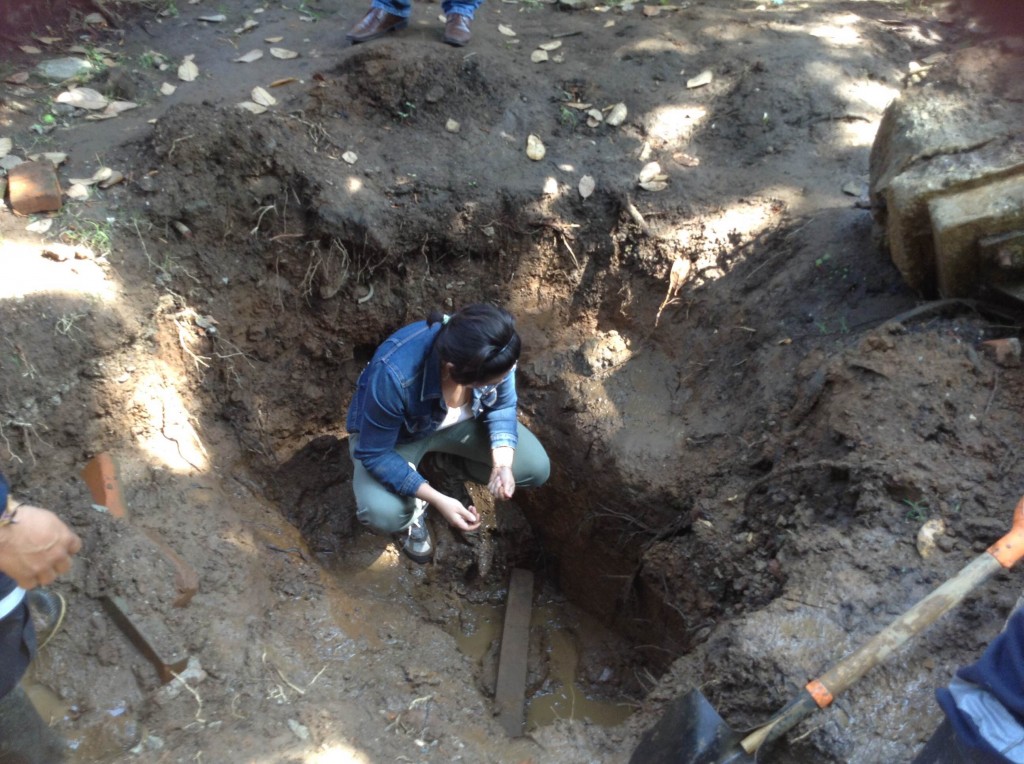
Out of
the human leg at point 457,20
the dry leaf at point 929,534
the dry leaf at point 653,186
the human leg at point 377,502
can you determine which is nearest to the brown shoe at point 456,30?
the human leg at point 457,20

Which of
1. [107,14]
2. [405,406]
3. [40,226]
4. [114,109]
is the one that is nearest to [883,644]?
[405,406]

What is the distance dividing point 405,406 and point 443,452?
0.76 m

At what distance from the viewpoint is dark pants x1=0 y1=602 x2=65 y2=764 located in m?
1.80

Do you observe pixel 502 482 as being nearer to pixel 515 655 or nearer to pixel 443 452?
pixel 443 452

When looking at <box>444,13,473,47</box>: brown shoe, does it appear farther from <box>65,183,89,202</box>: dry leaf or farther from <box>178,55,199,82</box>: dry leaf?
<box>65,183,89,202</box>: dry leaf

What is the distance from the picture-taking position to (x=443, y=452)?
3637 mm

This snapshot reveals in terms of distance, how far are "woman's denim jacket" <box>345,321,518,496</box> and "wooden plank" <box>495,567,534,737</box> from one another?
1044mm

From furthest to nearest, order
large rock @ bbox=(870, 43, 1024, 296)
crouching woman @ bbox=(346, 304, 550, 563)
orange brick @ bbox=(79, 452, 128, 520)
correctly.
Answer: orange brick @ bbox=(79, 452, 128, 520), large rock @ bbox=(870, 43, 1024, 296), crouching woman @ bbox=(346, 304, 550, 563)

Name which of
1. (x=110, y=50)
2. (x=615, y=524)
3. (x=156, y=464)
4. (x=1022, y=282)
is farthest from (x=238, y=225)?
(x=1022, y=282)

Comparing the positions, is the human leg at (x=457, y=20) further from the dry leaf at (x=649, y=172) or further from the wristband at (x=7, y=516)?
the wristband at (x=7, y=516)

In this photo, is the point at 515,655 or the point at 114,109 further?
the point at 114,109

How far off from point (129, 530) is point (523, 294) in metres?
2.17

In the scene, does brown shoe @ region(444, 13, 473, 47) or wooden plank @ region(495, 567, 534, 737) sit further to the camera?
brown shoe @ region(444, 13, 473, 47)

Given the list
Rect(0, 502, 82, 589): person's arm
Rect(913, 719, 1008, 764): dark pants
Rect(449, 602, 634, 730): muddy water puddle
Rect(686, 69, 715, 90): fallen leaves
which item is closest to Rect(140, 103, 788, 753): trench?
Rect(449, 602, 634, 730): muddy water puddle
